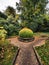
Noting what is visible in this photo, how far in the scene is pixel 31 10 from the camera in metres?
25.5

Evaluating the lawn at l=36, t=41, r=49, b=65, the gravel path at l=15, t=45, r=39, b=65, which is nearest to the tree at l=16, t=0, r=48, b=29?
the lawn at l=36, t=41, r=49, b=65

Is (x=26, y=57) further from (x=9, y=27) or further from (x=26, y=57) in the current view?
(x=9, y=27)

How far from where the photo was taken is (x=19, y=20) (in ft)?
87.1

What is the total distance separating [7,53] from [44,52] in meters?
3.40

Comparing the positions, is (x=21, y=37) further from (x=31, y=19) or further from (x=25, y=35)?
(x=31, y=19)

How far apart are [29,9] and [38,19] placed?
2395 millimetres

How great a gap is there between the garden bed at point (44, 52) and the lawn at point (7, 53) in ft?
7.58

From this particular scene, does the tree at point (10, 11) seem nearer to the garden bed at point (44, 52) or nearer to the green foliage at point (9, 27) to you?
the green foliage at point (9, 27)

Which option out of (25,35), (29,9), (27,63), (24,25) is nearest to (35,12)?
(29,9)

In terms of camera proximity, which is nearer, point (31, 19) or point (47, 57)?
point (47, 57)

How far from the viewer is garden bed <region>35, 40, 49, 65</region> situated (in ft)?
38.9

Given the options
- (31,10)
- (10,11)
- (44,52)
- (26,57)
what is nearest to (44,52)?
(44,52)

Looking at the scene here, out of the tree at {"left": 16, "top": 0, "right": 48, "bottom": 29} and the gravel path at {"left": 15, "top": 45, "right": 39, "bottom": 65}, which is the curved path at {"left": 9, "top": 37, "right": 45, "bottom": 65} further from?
the tree at {"left": 16, "top": 0, "right": 48, "bottom": 29}

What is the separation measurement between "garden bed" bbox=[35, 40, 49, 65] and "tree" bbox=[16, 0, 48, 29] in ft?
29.0
